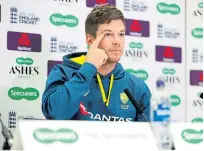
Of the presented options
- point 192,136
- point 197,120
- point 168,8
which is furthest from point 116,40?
point 192,136

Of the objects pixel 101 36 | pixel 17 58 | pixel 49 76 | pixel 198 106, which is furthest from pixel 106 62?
pixel 198 106

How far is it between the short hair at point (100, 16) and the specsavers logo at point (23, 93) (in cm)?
64

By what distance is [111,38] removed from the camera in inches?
133

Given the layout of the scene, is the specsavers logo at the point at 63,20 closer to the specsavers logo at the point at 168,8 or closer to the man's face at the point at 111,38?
the man's face at the point at 111,38

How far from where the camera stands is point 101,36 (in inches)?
133

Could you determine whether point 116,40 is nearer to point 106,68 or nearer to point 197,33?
point 106,68

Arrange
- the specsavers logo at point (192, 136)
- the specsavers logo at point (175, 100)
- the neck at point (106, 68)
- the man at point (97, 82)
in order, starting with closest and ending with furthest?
the specsavers logo at point (192, 136) < the man at point (97, 82) < the neck at point (106, 68) < the specsavers logo at point (175, 100)

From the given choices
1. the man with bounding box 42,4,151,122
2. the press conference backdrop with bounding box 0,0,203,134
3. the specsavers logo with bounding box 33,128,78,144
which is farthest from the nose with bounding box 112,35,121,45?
the specsavers logo with bounding box 33,128,78,144

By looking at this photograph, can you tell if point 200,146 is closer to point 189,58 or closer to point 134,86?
point 134,86

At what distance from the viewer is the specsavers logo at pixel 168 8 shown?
4.14m

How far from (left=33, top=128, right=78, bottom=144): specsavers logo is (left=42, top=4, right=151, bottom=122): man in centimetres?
148

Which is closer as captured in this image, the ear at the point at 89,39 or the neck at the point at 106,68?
the neck at the point at 106,68

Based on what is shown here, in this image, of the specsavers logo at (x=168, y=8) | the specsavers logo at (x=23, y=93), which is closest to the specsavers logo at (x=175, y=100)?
the specsavers logo at (x=168, y=8)

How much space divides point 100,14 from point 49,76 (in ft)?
2.06
